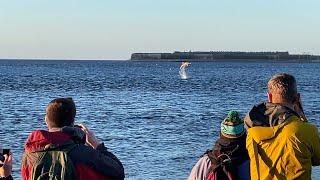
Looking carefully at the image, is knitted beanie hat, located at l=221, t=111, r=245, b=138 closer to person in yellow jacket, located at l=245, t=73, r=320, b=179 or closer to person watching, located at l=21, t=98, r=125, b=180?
person in yellow jacket, located at l=245, t=73, r=320, b=179

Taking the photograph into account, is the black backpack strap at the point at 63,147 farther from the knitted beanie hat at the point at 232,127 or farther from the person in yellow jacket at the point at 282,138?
the person in yellow jacket at the point at 282,138

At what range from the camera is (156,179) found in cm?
1611

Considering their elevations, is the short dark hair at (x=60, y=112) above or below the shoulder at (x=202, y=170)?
above

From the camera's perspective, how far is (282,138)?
16.5 ft

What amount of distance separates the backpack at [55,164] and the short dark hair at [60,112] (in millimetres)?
170

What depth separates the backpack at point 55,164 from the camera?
4.82m

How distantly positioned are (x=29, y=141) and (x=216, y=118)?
28.1m

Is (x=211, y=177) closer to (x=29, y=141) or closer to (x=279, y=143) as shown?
(x=279, y=143)

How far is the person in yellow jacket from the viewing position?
16.5 feet

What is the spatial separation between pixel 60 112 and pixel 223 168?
52.3 inches

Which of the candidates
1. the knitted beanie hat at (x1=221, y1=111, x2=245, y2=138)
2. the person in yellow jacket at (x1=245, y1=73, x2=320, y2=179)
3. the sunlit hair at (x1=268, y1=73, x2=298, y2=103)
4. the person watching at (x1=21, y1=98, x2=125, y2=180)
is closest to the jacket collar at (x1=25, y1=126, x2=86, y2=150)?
the person watching at (x1=21, y1=98, x2=125, y2=180)

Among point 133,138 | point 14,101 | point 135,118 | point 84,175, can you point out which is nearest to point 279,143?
point 84,175

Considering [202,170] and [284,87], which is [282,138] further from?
[202,170]

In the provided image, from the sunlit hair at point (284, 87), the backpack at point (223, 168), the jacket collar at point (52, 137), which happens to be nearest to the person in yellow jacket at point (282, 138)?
the sunlit hair at point (284, 87)
